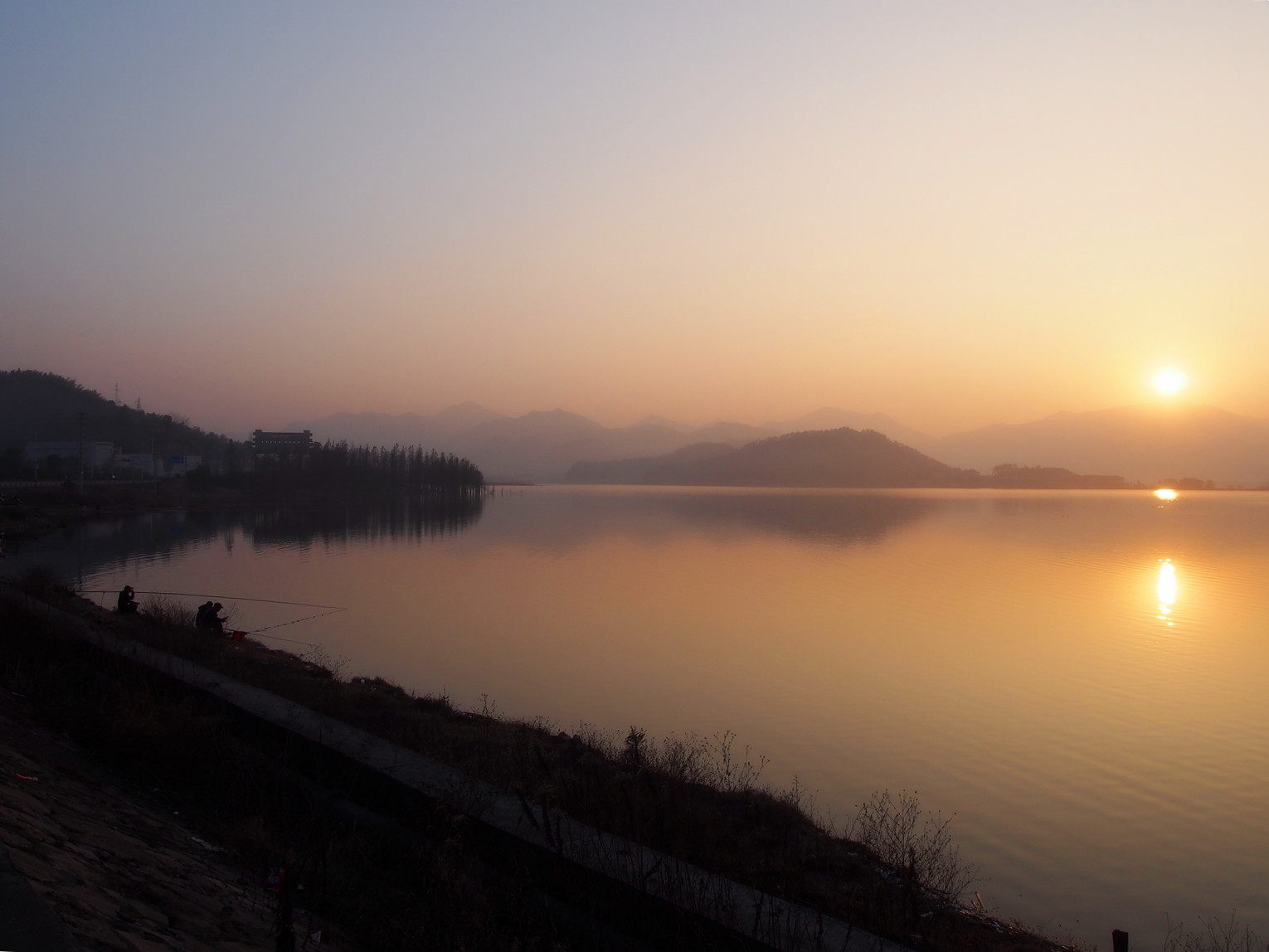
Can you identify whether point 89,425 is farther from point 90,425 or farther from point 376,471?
point 376,471

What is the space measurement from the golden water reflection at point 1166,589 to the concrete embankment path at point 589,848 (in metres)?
22.6

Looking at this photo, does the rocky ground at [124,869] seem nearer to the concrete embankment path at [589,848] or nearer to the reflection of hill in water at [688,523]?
the concrete embankment path at [589,848]

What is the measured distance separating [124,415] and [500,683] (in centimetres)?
19827

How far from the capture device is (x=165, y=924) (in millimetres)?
3352

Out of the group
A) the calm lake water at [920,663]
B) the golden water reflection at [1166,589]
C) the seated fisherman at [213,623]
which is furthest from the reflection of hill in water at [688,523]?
the seated fisherman at [213,623]

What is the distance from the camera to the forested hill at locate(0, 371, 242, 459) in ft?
541

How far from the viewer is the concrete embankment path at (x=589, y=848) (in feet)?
13.6

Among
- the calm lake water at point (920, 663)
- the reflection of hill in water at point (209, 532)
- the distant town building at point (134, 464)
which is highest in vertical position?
the distant town building at point (134, 464)

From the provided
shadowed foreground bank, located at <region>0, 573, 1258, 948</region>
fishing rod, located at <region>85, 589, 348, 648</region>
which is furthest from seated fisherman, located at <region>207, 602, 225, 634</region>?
shadowed foreground bank, located at <region>0, 573, 1258, 948</region>

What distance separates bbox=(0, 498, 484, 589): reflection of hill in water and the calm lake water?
666 mm

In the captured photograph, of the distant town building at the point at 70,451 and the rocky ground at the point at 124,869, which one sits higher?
the distant town building at the point at 70,451

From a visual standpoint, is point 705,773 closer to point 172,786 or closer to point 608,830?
point 608,830

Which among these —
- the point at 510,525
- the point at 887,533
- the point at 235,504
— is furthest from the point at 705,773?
the point at 235,504

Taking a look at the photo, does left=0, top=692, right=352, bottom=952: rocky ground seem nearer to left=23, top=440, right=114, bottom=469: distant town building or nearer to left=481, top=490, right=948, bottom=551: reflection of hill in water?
left=481, top=490, right=948, bottom=551: reflection of hill in water
